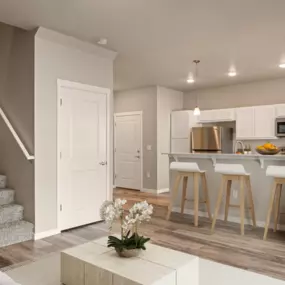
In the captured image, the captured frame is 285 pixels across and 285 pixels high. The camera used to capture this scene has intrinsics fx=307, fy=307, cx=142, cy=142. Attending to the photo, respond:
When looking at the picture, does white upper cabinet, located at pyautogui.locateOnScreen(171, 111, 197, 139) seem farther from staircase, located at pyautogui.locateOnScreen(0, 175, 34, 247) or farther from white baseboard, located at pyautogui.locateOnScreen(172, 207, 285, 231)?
staircase, located at pyautogui.locateOnScreen(0, 175, 34, 247)

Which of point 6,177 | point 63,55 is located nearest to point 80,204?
point 6,177

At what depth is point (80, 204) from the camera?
14.5 feet

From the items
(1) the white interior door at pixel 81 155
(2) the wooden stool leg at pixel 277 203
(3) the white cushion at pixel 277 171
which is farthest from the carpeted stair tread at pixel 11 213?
(2) the wooden stool leg at pixel 277 203

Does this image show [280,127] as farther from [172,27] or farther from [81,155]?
[81,155]

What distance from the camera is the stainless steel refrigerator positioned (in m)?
7.05

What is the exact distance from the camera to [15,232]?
12.2ft

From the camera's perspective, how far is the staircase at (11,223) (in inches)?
145

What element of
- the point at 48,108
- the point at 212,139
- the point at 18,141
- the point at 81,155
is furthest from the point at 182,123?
the point at 18,141

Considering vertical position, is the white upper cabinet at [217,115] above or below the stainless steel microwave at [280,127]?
above

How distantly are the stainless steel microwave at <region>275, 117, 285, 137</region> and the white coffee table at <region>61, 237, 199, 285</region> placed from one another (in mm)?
4817

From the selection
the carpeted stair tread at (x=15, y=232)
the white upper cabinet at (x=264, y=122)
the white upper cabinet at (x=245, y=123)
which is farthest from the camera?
the white upper cabinet at (x=245, y=123)

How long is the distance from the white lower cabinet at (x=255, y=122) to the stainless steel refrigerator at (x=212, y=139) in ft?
1.07

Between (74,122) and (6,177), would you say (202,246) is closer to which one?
(74,122)

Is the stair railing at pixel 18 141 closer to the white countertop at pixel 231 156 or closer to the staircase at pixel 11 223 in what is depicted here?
the staircase at pixel 11 223
